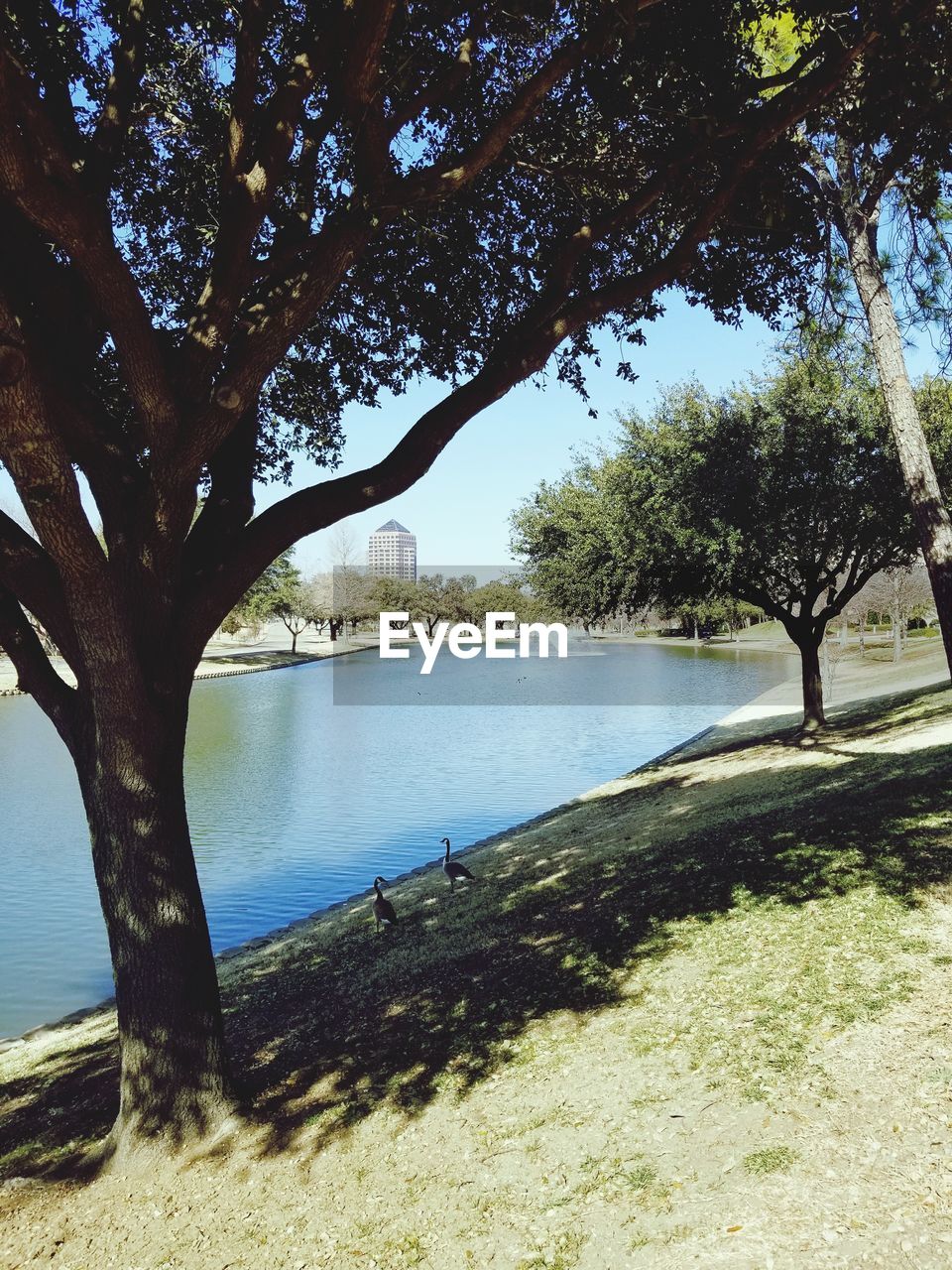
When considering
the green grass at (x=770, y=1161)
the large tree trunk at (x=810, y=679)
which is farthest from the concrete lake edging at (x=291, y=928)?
the green grass at (x=770, y=1161)

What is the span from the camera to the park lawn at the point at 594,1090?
409 centimetres

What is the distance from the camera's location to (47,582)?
549cm

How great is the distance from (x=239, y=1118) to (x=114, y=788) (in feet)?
7.73

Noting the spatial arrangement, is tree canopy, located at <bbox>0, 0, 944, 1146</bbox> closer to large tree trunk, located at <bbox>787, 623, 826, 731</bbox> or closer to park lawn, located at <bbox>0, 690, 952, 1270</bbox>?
park lawn, located at <bbox>0, 690, 952, 1270</bbox>

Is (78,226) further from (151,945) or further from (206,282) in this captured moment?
(151,945)

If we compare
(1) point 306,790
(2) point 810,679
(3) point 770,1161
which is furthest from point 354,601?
(3) point 770,1161

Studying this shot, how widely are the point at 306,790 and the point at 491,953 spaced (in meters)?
16.3

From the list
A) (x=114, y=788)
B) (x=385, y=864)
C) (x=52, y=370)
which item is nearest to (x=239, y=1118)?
(x=114, y=788)

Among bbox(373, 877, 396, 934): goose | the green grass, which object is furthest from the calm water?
the green grass

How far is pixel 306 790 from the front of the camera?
2377 centimetres

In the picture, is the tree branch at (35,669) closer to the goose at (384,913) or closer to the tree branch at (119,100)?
the tree branch at (119,100)

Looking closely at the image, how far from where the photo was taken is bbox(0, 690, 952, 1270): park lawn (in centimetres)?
409

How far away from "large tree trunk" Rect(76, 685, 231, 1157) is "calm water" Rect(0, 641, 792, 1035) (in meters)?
6.48

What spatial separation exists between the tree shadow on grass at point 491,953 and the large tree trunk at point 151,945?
0.55 m
